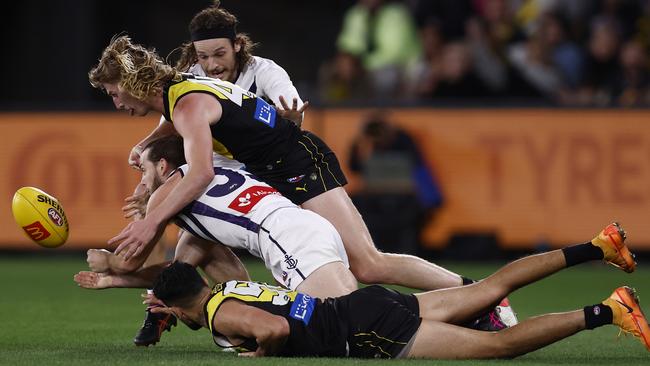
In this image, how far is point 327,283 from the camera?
7.14m

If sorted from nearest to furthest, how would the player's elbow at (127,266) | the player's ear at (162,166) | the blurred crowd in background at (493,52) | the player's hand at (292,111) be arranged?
the player's elbow at (127,266) → the player's ear at (162,166) → the player's hand at (292,111) → the blurred crowd in background at (493,52)

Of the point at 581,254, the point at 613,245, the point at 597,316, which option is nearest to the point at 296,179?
the point at 581,254

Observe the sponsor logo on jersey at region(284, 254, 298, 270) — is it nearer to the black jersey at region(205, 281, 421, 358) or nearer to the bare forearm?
the black jersey at region(205, 281, 421, 358)

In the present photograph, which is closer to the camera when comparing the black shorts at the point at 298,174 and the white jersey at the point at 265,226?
the white jersey at the point at 265,226

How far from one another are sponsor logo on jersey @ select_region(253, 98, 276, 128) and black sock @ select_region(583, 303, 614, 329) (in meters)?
2.28

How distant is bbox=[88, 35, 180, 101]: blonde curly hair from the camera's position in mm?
7496

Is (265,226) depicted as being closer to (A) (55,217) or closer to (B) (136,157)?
(B) (136,157)

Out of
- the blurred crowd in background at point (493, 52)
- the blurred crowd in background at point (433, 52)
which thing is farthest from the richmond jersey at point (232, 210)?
the blurred crowd in background at point (493, 52)

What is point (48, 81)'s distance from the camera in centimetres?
1761

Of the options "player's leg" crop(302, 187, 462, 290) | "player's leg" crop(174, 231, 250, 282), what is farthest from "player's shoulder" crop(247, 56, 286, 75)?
"player's leg" crop(174, 231, 250, 282)

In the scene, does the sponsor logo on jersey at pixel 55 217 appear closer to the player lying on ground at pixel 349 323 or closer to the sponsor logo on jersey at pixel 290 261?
the player lying on ground at pixel 349 323

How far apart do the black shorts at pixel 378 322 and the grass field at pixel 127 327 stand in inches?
4.9

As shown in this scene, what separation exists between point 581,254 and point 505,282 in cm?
44

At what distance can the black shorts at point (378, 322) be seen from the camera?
6.71 metres
